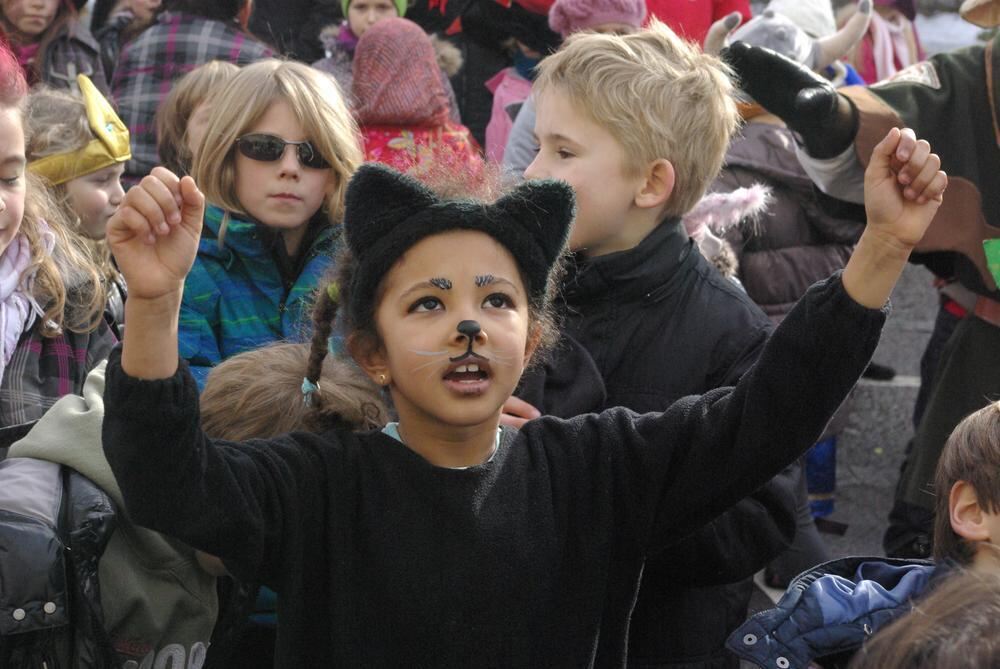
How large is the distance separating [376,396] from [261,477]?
507 mm

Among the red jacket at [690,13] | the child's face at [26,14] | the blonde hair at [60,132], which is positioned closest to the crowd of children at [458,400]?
the blonde hair at [60,132]

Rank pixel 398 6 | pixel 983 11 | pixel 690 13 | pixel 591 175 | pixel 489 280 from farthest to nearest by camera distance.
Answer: pixel 398 6
pixel 690 13
pixel 983 11
pixel 591 175
pixel 489 280

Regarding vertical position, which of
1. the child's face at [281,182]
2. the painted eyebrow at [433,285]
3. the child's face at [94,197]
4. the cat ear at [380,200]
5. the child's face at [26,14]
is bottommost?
the child's face at [26,14]

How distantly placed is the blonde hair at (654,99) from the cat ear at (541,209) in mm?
645

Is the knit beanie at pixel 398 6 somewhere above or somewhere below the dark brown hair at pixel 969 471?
below

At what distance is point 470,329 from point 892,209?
0.61 meters

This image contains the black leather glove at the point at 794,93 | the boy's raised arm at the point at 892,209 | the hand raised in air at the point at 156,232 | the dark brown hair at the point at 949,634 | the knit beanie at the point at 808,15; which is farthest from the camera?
the knit beanie at the point at 808,15

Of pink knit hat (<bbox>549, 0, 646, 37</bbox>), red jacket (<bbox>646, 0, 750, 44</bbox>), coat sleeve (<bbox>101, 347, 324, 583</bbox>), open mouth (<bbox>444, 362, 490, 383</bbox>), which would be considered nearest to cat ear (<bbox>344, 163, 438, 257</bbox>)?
open mouth (<bbox>444, 362, 490, 383</bbox>)

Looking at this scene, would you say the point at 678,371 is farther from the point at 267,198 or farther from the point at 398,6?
the point at 398,6

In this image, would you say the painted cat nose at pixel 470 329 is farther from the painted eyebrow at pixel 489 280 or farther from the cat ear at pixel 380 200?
the cat ear at pixel 380 200

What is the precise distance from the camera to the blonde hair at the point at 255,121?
3.09 metres

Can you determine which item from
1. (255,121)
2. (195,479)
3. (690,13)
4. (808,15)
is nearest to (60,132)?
(255,121)

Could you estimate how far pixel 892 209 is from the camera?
1.81m

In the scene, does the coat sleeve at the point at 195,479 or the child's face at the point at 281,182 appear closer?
the coat sleeve at the point at 195,479
